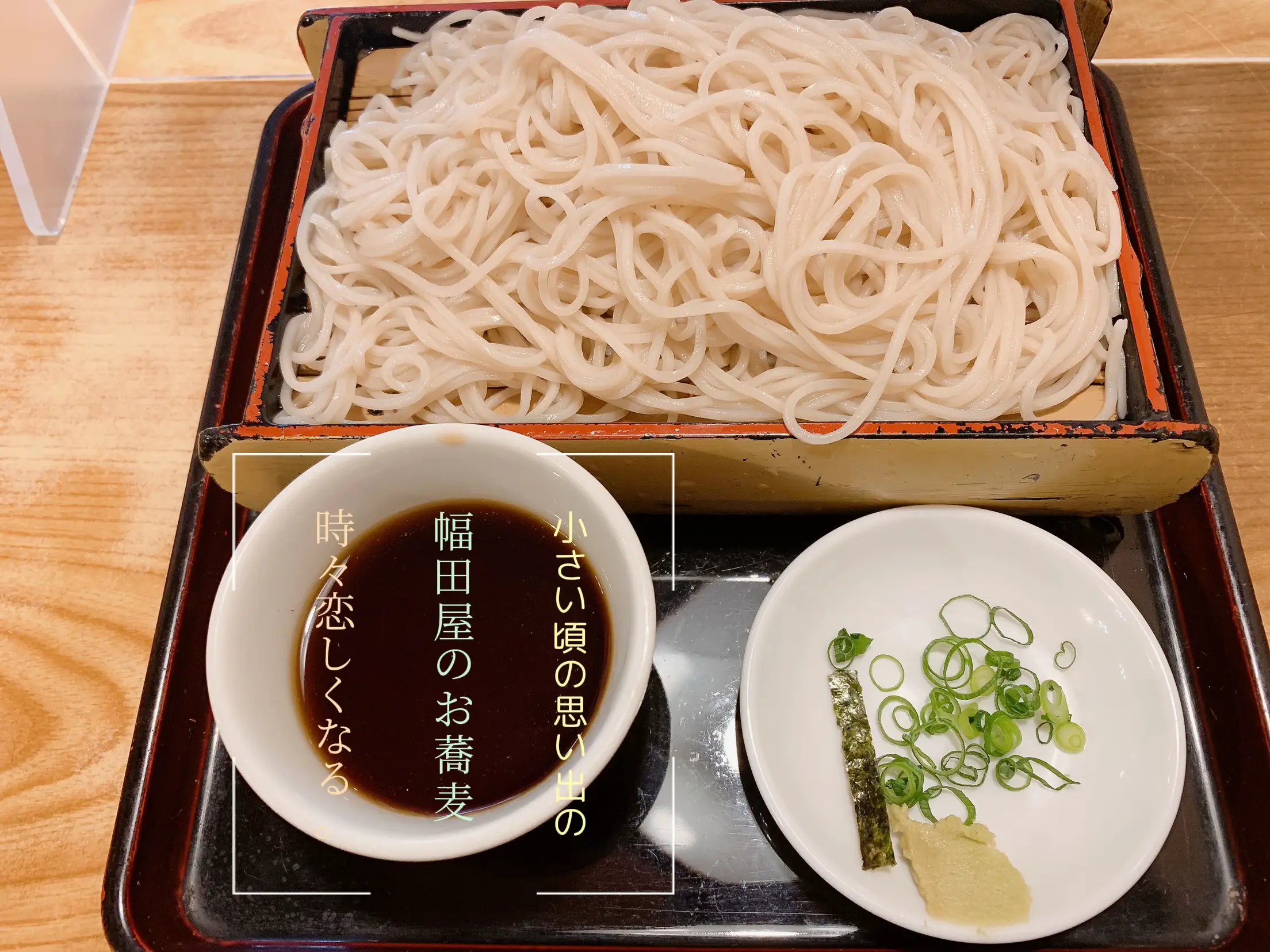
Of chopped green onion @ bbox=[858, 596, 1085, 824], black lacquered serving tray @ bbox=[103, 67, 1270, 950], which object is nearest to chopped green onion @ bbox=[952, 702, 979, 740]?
chopped green onion @ bbox=[858, 596, 1085, 824]

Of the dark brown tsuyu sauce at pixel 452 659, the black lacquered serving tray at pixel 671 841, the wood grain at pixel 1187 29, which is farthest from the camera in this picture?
the wood grain at pixel 1187 29

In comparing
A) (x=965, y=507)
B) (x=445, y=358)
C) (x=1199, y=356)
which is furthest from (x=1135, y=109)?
(x=445, y=358)

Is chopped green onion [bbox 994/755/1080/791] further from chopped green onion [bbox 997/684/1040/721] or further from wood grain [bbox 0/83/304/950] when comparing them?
wood grain [bbox 0/83/304/950]

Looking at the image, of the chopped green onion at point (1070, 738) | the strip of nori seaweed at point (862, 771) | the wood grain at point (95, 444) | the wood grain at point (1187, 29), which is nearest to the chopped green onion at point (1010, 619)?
the chopped green onion at point (1070, 738)

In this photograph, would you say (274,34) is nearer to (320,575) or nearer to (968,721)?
(320,575)

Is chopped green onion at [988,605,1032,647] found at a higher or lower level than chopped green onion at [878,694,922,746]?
higher

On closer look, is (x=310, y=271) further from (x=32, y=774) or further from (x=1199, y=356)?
(x=1199, y=356)

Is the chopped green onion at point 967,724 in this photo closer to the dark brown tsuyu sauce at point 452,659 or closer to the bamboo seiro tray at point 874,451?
the bamboo seiro tray at point 874,451
